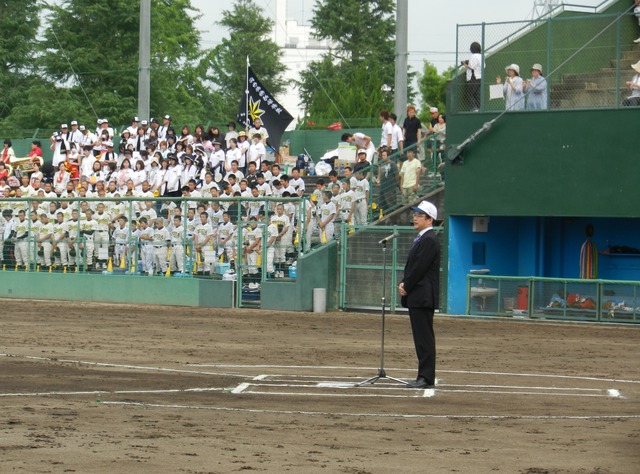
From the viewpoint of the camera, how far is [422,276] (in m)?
14.4

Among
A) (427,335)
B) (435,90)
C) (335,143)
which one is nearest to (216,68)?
(435,90)

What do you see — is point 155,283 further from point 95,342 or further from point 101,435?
point 101,435

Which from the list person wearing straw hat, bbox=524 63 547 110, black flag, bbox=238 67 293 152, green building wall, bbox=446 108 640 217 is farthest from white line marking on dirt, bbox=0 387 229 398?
black flag, bbox=238 67 293 152

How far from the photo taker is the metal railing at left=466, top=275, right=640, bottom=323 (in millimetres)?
26000

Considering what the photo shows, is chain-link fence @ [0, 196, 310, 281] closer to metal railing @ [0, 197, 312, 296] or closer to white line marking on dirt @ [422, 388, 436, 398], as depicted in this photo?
metal railing @ [0, 197, 312, 296]

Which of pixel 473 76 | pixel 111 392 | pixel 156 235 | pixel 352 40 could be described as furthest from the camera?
pixel 352 40

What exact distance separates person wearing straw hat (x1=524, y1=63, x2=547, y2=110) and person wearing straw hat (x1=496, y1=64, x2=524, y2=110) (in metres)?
0.15

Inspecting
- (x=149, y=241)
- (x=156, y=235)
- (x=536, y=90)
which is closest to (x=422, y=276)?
(x=536, y=90)

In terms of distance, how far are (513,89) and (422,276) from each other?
44.4 ft

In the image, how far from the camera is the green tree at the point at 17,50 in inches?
2977

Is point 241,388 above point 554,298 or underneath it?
underneath

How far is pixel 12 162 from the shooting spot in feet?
136

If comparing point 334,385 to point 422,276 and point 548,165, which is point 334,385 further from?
point 548,165

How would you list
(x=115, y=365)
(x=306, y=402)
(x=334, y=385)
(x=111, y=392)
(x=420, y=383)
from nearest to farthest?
(x=306, y=402)
(x=111, y=392)
(x=420, y=383)
(x=334, y=385)
(x=115, y=365)
